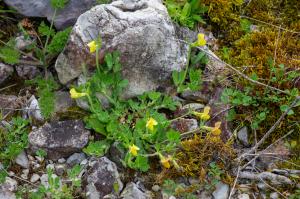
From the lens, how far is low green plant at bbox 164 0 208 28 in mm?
3852

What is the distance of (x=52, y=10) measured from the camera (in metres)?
3.96

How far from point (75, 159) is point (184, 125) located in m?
0.84

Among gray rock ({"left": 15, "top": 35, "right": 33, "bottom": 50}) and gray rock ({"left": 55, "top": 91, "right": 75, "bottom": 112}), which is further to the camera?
gray rock ({"left": 15, "top": 35, "right": 33, "bottom": 50})

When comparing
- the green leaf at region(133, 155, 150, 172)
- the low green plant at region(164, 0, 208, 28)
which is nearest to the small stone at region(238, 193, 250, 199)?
the green leaf at region(133, 155, 150, 172)

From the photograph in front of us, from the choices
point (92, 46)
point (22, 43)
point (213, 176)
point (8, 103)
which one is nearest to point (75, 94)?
point (92, 46)

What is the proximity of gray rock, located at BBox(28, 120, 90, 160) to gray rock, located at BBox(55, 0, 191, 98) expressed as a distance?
395 millimetres

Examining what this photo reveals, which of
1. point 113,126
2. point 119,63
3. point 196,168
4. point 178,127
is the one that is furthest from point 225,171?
point 119,63

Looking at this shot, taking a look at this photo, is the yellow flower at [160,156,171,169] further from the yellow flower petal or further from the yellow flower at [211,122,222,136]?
the yellow flower petal

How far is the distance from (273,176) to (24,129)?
6.05 feet

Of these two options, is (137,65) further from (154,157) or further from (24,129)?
(24,129)

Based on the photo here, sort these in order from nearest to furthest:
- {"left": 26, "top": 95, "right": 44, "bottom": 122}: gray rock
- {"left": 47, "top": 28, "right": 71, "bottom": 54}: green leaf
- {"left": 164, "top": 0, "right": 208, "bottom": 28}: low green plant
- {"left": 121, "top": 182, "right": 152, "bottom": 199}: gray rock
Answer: {"left": 121, "top": 182, "right": 152, "bottom": 199}: gray rock < {"left": 26, "top": 95, "right": 44, "bottom": 122}: gray rock < {"left": 47, "top": 28, "right": 71, "bottom": 54}: green leaf < {"left": 164, "top": 0, "right": 208, "bottom": 28}: low green plant

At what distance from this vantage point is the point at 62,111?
144 inches

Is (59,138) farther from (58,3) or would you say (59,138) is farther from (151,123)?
(58,3)

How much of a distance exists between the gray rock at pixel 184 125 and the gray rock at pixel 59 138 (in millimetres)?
654
